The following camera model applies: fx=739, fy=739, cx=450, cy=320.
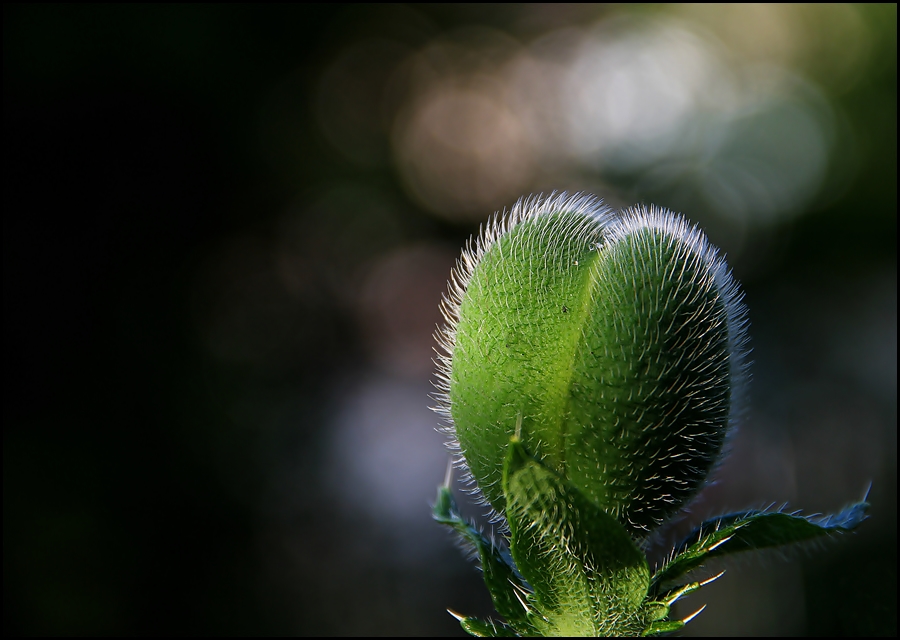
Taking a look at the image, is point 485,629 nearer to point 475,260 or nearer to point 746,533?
point 746,533

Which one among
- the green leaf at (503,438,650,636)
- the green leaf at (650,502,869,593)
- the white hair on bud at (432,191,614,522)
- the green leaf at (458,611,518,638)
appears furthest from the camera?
the white hair on bud at (432,191,614,522)

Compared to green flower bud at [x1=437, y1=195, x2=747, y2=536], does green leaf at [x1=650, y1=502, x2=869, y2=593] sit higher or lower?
lower

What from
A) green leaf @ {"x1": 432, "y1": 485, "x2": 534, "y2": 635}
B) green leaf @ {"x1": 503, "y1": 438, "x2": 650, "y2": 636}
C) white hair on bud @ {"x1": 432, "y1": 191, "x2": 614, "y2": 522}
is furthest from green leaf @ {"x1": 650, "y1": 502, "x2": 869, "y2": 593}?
white hair on bud @ {"x1": 432, "y1": 191, "x2": 614, "y2": 522}

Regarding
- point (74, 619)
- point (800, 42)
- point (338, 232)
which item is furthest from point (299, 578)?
point (800, 42)

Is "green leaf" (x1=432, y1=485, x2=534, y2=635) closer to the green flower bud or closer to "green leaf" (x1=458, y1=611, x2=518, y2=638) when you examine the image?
"green leaf" (x1=458, y1=611, x2=518, y2=638)

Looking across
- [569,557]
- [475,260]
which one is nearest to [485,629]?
[569,557]

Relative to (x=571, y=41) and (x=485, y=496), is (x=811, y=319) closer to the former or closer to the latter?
(x=571, y=41)

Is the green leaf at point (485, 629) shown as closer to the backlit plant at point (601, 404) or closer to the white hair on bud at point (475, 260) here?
the backlit plant at point (601, 404)
